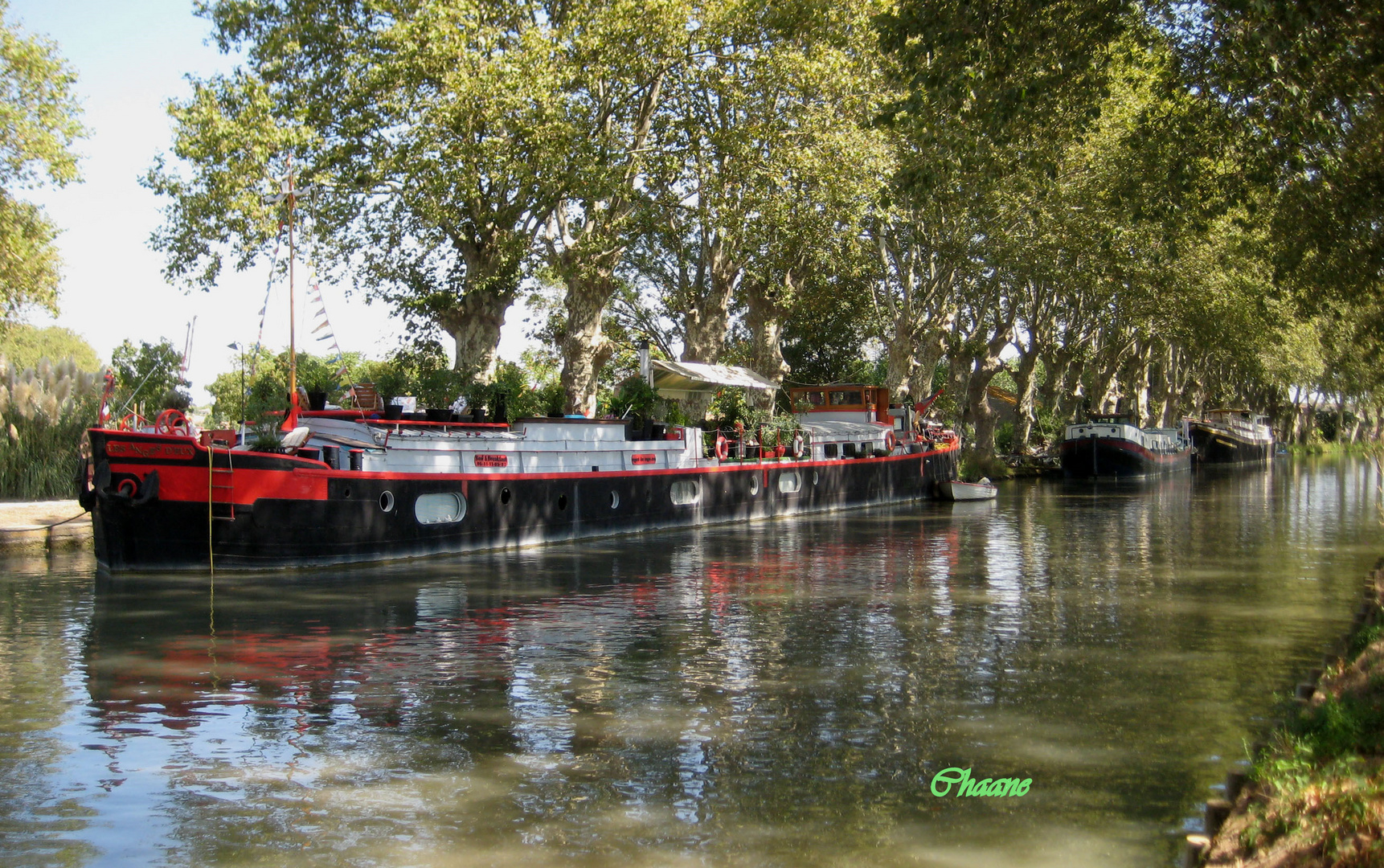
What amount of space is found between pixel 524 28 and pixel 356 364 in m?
56.9

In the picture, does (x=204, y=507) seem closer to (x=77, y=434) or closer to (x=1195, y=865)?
(x=77, y=434)

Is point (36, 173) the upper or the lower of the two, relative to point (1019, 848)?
upper

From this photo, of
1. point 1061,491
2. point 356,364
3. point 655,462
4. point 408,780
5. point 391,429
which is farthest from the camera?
point 356,364

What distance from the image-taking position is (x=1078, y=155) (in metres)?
38.8

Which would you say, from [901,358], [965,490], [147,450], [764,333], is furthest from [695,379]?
[147,450]

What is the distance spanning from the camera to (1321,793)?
20.3ft

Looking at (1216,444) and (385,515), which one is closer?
(385,515)

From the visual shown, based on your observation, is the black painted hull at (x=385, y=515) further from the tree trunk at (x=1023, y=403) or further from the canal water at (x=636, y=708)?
the tree trunk at (x=1023, y=403)

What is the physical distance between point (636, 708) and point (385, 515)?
1248cm

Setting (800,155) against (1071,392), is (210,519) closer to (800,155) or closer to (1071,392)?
(800,155)

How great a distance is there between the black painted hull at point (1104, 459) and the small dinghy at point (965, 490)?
17451mm

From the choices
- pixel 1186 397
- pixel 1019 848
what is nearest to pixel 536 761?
pixel 1019 848

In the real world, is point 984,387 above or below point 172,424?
above

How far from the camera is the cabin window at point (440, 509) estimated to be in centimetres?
2325
